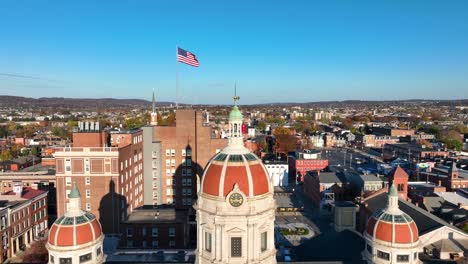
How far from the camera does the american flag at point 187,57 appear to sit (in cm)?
7281

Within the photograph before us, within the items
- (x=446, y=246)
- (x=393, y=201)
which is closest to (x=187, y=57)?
(x=393, y=201)

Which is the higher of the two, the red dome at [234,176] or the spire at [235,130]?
the spire at [235,130]

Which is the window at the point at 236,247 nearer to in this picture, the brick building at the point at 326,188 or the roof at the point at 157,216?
the roof at the point at 157,216

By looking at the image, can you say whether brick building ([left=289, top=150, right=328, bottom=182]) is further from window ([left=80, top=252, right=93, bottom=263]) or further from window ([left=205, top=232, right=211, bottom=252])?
window ([left=80, top=252, right=93, bottom=263])

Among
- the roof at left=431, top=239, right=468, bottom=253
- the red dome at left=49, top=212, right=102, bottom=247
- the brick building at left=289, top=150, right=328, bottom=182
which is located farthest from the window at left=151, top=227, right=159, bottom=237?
the brick building at left=289, top=150, right=328, bottom=182

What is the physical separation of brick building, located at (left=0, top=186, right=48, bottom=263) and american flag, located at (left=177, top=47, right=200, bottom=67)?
3965cm

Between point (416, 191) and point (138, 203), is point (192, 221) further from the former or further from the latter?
point (416, 191)

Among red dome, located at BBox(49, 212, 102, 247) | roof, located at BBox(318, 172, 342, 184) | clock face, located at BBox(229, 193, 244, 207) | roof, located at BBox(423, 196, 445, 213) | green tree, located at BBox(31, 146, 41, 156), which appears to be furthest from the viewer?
green tree, located at BBox(31, 146, 41, 156)

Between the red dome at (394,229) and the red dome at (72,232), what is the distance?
29.6 metres

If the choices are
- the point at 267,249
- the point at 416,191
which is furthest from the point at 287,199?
the point at 267,249

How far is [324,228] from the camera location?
265ft

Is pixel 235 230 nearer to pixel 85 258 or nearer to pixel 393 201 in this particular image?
pixel 85 258

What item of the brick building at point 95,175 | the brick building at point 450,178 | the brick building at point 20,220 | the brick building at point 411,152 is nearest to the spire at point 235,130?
the brick building at point 95,175

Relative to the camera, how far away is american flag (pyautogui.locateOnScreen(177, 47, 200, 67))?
72.8 meters
